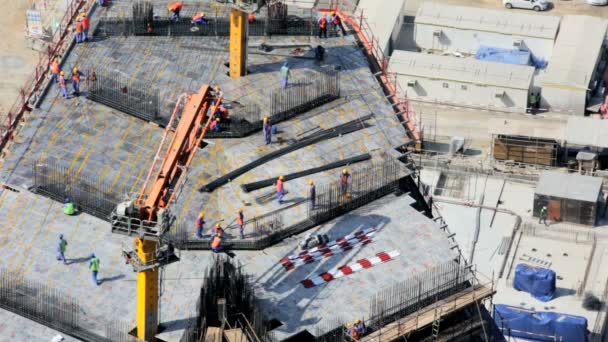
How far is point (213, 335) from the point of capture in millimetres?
116812

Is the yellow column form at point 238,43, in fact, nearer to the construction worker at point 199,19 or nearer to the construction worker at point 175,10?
the construction worker at point 199,19

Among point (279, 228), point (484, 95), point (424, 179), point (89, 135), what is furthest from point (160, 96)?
point (484, 95)

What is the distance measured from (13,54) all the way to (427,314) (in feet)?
246

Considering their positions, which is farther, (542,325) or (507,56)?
(507,56)

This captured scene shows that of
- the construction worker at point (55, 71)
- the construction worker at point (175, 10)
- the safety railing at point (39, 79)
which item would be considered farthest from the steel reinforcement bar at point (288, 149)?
the construction worker at point (175, 10)

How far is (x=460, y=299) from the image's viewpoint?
123938 mm

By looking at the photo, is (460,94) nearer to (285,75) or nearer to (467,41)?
(467,41)

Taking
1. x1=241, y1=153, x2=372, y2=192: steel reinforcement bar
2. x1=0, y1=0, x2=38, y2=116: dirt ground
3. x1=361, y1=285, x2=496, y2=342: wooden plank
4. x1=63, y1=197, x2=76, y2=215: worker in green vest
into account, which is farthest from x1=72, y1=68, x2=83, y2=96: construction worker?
x1=361, y1=285, x2=496, y2=342: wooden plank

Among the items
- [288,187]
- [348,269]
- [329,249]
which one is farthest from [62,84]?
[348,269]

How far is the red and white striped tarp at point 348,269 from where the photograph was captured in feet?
409

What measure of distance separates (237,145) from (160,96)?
9.01m

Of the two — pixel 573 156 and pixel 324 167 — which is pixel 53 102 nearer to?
pixel 324 167

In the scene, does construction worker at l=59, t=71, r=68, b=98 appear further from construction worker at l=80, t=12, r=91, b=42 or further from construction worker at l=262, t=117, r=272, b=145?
construction worker at l=262, t=117, r=272, b=145

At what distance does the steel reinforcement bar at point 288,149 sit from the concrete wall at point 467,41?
45.4m
